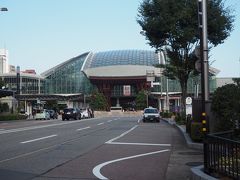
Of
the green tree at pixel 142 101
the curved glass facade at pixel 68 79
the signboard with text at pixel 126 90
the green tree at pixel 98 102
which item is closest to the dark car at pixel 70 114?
the green tree at pixel 98 102

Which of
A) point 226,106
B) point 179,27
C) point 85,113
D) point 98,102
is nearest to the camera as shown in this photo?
point 226,106

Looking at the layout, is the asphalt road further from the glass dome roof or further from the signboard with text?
the glass dome roof

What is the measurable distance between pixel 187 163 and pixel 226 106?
131 inches

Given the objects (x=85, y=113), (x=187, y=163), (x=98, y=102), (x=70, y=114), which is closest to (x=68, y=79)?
(x=98, y=102)

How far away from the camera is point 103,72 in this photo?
14800cm

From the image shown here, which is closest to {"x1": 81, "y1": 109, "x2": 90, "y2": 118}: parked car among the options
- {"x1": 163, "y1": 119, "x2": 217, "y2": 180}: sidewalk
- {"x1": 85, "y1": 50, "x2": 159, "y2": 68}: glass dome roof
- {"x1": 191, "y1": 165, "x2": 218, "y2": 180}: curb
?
{"x1": 163, "y1": 119, "x2": 217, "y2": 180}: sidewalk

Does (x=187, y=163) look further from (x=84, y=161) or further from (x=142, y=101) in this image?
(x=142, y=101)

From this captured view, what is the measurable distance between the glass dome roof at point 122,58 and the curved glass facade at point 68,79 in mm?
4760

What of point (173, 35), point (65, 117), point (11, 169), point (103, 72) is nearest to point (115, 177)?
point (11, 169)

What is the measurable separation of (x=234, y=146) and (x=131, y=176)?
11.5ft

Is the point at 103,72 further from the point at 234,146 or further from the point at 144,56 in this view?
the point at 234,146

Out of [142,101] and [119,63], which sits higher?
[119,63]

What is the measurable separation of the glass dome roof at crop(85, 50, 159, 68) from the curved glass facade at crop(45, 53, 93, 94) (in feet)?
15.6

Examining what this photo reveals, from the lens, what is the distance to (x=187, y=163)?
13477 mm
